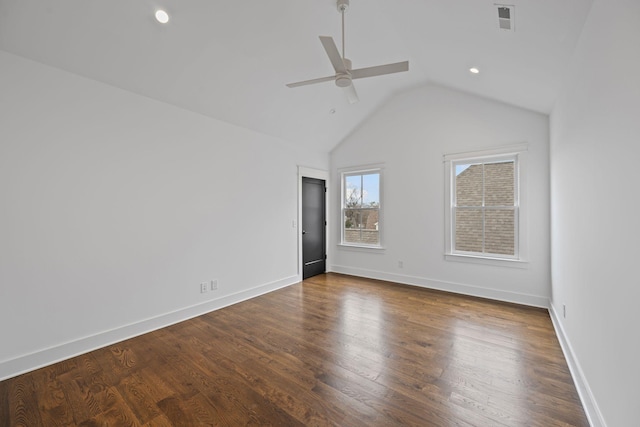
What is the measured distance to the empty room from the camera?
70.6 inches

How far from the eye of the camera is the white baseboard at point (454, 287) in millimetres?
3723

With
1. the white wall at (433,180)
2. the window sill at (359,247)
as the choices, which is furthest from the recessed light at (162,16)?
the window sill at (359,247)

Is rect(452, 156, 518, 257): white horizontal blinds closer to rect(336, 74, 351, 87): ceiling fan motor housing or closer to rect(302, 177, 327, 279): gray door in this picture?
rect(302, 177, 327, 279): gray door

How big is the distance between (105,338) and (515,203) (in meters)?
5.30

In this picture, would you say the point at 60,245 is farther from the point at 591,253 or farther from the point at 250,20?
the point at 591,253

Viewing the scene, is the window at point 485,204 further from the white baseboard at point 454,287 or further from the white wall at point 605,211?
the white wall at point 605,211

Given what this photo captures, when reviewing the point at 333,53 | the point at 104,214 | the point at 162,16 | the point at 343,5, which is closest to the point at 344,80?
the point at 333,53

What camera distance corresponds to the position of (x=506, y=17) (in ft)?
6.72

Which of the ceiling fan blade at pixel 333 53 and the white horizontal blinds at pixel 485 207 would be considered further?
the white horizontal blinds at pixel 485 207

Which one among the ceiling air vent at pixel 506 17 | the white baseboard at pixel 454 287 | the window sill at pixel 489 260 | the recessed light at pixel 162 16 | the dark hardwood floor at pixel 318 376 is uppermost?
the recessed light at pixel 162 16

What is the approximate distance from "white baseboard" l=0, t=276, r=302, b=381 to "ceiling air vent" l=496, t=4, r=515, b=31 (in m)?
4.22

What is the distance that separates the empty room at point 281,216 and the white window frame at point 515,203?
0.03 metres

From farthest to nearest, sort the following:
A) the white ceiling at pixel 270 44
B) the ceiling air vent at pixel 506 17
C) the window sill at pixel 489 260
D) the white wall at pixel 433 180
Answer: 1. the window sill at pixel 489 260
2. the white wall at pixel 433 180
3. the white ceiling at pixel 270 44
4. the ceiling air vent at pixel 506 17

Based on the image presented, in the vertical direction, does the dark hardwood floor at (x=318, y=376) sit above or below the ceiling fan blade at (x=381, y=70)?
below
